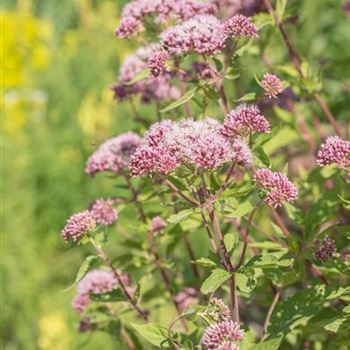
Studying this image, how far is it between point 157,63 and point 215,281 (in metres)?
0.60

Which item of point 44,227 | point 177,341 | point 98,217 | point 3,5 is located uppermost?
point 3,5

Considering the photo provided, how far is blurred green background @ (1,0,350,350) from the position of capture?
15.6ft

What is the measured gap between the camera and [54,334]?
167 inches

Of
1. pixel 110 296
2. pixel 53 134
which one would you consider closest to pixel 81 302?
pixel 110 296

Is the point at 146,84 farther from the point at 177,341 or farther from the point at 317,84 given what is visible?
the point at 177,341

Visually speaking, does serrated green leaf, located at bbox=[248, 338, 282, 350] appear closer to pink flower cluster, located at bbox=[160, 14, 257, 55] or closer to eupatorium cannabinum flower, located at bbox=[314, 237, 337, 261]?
eupatorium cannabinum flower, located at bbox=[314, 237, 337, 261]

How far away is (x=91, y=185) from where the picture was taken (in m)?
6.21

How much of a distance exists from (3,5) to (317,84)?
1073 cm

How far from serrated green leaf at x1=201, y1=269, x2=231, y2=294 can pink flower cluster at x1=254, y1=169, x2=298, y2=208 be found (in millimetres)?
197

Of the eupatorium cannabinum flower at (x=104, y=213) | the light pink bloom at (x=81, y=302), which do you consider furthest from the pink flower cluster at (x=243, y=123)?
the light pink bloom at (x=81, y=302)

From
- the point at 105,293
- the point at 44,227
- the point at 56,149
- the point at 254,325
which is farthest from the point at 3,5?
the point at 105,293

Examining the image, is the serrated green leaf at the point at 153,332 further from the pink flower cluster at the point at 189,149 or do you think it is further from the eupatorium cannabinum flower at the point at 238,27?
the eupatorium cannabinum flower at the point at 238,27

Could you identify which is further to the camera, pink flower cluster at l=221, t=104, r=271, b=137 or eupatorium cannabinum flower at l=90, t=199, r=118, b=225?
eupatorium cannabinum flower at l=90, t=199, r=118, b=225

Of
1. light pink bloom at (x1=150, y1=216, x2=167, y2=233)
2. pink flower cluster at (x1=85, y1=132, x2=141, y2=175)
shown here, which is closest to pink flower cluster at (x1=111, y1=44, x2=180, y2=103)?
pink flower cluster at (x1=85, y1=132, x2=141, y2=175)
